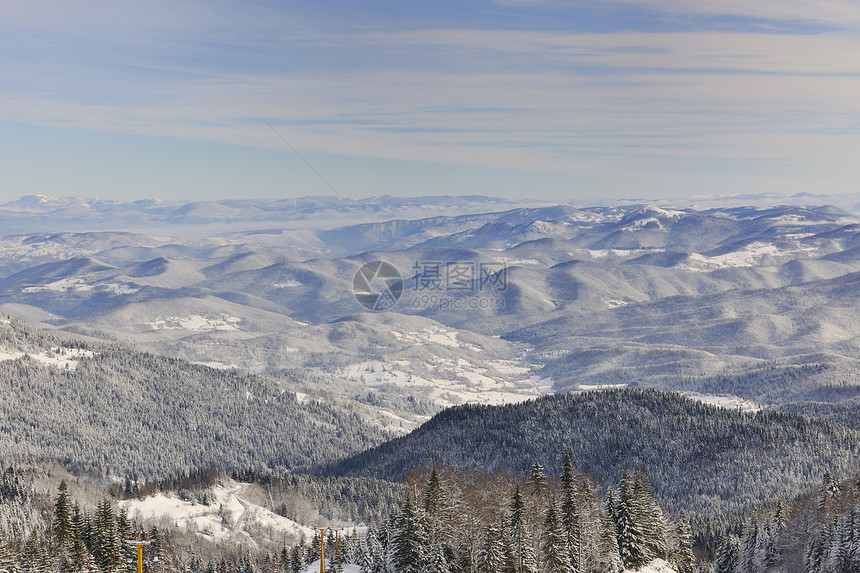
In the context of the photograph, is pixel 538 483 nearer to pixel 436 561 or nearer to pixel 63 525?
pixel 436 561

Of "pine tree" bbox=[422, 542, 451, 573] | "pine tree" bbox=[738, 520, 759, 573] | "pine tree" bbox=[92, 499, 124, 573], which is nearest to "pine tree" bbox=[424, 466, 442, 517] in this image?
"pine tree" bbox=[422, 542, 451, 573]

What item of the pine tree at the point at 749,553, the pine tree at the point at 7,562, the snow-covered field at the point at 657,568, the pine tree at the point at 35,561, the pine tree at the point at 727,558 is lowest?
the pine tree at the point at 727,558

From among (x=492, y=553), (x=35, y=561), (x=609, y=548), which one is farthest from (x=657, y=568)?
(x=35, y=561)

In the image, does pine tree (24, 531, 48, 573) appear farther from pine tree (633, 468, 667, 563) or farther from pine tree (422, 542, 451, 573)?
pine tree (633, 468, 667, 563)

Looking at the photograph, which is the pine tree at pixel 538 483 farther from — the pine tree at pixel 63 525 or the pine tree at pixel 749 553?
the pine tree at pixel 749 553

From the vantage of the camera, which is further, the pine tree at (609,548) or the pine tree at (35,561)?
the pine tree at (35,561)

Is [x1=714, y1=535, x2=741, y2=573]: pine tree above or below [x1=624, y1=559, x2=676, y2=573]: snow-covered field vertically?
below

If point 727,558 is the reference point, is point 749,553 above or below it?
above

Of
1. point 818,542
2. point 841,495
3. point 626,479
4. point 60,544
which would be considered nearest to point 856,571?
point 818,542

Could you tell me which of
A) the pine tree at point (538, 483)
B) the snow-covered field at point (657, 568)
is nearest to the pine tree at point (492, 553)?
the pine tree at point (538, 483)
